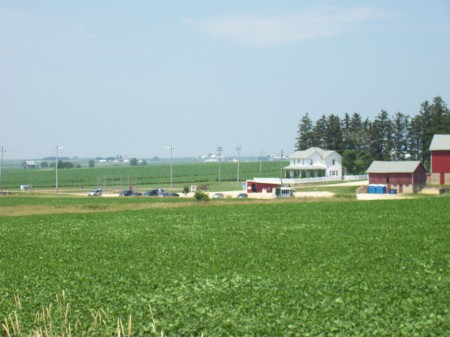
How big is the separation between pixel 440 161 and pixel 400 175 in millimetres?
5916

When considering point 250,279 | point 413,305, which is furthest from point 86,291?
point 413,305

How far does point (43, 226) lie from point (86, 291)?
62.4 ft

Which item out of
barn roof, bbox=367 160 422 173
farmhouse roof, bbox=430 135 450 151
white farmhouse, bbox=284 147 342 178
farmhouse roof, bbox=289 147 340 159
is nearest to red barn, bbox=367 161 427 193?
barn roof, bbox=367 160 422 173

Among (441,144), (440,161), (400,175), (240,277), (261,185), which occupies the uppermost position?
(441,144)

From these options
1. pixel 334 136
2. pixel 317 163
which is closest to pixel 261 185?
pixel 317 163

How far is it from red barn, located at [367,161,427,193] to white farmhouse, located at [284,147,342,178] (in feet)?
97.0

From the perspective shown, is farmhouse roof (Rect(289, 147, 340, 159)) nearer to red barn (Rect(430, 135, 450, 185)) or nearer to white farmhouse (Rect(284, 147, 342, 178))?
white farmhouse (Rect(284, 147, 342, 178))

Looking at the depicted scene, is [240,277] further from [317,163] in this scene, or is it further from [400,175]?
[317,163]

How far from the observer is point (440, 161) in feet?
260

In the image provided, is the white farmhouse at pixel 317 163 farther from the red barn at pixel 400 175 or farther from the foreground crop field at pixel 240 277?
the foreground crop field at pixel 240 277

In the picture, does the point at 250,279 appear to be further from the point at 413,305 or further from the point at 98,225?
the point at 98,225

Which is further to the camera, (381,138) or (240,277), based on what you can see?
(381,138)

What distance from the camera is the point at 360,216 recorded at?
1308 inches

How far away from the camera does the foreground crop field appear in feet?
46.7
